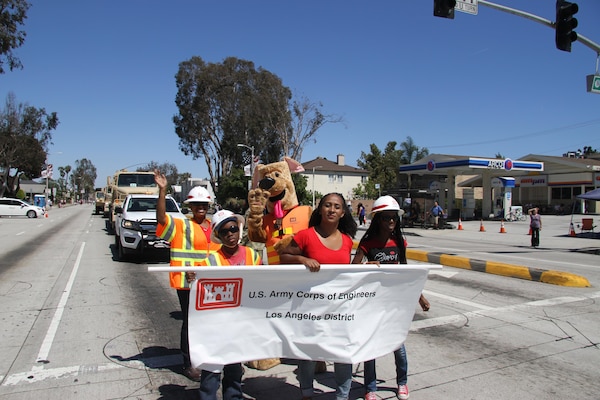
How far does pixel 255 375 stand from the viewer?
4.32 meters

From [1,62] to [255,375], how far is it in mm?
30478

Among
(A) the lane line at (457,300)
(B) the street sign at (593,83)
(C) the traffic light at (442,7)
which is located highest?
(C) the traffic light at (442,7)

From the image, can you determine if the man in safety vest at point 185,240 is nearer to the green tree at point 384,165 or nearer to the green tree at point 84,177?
the green tree at point 384,165

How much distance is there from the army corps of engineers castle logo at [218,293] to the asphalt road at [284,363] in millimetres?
1192

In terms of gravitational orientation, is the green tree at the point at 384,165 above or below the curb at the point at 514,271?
above

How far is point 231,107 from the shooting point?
159ft

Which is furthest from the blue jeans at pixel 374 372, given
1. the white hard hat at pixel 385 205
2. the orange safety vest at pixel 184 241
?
the orange safety vest at pixel 184 241

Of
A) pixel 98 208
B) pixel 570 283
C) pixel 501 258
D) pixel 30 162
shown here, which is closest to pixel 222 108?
pixel 98 208

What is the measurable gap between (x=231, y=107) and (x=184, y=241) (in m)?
45.9

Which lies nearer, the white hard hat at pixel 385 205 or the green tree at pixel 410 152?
the white hard hat at pixel 385 205

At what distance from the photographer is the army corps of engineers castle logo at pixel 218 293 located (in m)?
3.10

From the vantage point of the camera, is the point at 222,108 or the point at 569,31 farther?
the point at 222,108

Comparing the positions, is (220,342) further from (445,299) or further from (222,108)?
(222,108)

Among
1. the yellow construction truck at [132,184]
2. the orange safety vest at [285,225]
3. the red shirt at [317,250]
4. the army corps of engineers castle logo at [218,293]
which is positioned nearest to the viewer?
the army corps of engineers castle logo at [218,293]
